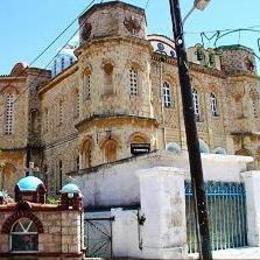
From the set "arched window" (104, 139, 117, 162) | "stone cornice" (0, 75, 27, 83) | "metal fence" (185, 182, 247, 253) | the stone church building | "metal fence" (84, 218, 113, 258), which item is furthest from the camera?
"stone cornice" (0, 75, 27, 83)

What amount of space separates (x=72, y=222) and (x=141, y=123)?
39.1 ft

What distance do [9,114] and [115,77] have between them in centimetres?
1264

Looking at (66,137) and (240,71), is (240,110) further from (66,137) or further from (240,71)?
(66,137)

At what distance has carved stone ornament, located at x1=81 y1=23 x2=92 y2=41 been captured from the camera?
24500mm

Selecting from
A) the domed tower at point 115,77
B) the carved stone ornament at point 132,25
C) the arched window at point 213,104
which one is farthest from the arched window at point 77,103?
the arched window at point 213,104

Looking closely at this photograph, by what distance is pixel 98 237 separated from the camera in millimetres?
12938

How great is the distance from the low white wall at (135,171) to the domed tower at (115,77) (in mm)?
7317

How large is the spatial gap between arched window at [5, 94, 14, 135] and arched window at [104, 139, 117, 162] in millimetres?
11989

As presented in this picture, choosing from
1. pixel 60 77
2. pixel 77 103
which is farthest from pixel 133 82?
pixel 60 77

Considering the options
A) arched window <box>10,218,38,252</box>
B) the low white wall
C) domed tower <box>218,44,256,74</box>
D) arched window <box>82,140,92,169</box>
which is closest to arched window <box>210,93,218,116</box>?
domed tower <box>218,44,256,74</box>

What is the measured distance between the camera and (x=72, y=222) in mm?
11125

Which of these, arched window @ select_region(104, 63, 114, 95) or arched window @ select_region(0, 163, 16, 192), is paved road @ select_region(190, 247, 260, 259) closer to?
arched window @ select_region(104, 63, 114, 95)

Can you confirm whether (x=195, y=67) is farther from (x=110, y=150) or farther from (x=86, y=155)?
(x=86, y=155)

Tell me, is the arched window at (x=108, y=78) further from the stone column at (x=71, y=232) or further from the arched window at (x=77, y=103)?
the stone column at (x=71, y=232)
